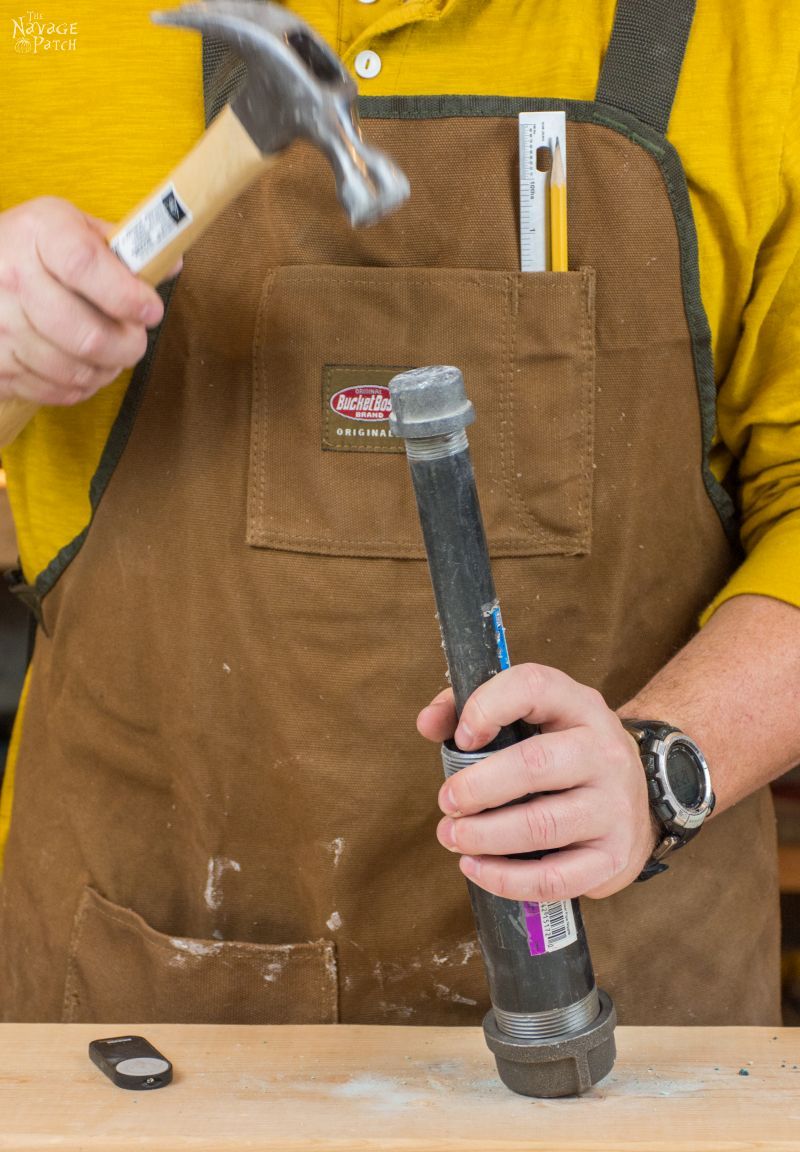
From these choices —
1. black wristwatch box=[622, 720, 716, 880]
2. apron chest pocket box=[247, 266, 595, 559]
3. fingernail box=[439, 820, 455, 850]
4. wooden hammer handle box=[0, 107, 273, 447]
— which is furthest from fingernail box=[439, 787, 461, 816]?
wooden hammer handle box=[0, 107, 273, 447]

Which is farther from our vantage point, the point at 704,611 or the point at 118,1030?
the point at 704,611

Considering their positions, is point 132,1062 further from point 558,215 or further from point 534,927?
point 558,215

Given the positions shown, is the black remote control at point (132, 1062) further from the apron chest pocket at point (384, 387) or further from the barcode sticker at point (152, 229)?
the barcode sticker at point (152, 229)

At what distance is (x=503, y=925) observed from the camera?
0.86 m

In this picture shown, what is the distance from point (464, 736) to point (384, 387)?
0.37 m

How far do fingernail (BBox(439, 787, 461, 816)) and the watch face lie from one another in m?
0.21

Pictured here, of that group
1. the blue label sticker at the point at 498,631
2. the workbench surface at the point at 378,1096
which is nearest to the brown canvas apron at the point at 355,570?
the workbench surface at the point at 378,1096

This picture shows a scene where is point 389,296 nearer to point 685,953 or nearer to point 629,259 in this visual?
point 629,259

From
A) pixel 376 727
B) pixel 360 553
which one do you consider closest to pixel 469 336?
pixel 360 553

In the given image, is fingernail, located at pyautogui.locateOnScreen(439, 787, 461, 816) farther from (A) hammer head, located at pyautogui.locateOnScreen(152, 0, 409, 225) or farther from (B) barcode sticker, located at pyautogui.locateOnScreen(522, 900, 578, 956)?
(A) hammer head, located at pyautogui.locateOnScreen(152, 0, 409, 225)

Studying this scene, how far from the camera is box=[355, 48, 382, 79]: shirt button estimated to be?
109 cm

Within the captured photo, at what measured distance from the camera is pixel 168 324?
1.12m

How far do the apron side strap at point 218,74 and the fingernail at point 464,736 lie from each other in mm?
581

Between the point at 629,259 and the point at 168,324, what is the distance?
0.41 meters
